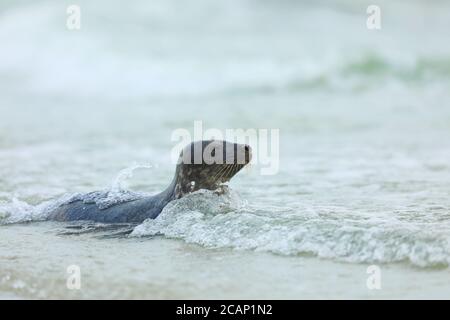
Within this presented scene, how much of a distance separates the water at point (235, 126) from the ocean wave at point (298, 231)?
0.01 m

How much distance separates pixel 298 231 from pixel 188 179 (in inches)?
46.5

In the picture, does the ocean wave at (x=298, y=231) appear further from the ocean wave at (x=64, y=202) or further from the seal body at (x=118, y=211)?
the ocean wave at (x=64, y=202)

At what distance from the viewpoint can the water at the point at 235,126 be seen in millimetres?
5266

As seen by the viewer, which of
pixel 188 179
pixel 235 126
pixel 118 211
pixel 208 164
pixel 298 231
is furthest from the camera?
pixel 235 126

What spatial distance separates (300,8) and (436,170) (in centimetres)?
1498

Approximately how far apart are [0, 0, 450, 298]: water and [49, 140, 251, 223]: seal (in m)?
0.12

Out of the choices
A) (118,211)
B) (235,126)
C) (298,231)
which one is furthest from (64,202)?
(235,126)

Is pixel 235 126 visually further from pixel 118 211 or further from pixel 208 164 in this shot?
pixel 208 164

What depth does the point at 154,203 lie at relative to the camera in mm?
6852

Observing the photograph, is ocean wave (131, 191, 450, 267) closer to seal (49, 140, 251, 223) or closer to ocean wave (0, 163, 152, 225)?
seal (49, 140, 251, 223)

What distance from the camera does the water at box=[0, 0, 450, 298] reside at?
5266mm

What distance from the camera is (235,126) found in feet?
51.2

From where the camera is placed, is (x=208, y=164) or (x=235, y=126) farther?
(x=235, y=126)

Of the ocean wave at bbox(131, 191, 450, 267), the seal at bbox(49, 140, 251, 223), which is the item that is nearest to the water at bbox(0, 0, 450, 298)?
the ocean wave at bbox(131, 191, 450, 267)
